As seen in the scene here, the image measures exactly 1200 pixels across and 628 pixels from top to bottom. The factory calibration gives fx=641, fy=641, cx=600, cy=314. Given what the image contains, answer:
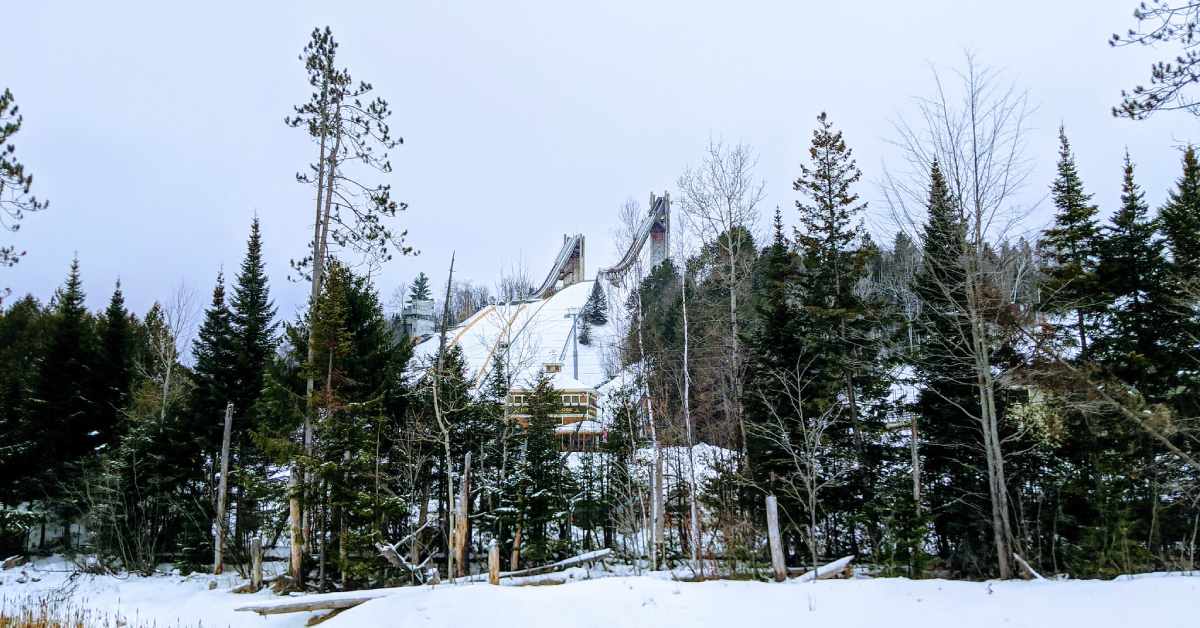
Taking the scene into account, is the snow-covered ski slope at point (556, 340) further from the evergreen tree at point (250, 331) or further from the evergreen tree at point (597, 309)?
the evergreen tree at point (250, 331)

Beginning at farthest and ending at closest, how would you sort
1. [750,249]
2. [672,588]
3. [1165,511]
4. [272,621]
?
[750,249]
[1165,511]
[272,621]
[672,588]

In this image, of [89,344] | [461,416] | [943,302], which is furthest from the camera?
[89,344]

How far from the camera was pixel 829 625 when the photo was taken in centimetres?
858

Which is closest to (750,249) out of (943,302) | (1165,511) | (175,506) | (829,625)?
(943,302)

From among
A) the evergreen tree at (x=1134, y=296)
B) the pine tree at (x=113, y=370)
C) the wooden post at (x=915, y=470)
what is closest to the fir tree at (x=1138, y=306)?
the evergreen tree at (x=1134, y=296)

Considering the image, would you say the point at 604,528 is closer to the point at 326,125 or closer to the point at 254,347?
the point at 254,347

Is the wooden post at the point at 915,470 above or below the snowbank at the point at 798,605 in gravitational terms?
above

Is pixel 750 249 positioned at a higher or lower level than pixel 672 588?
higher

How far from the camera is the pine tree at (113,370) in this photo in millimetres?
21375

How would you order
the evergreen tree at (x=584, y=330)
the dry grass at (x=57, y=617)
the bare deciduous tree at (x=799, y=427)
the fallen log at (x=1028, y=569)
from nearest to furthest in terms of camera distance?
the dry grass at (x=57, y=617) < the fallen log at (x=1028, y=569) < the bare deciduous tree at (x=799, y=427) < the evergreen tree at (x=584, y=330)

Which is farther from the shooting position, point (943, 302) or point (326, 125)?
point (326, 125)

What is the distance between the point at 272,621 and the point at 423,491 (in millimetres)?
5107

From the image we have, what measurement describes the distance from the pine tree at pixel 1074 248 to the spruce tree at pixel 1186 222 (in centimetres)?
136

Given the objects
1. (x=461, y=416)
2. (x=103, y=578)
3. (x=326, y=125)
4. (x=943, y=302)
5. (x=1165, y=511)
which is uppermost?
(x=326, y=125)
